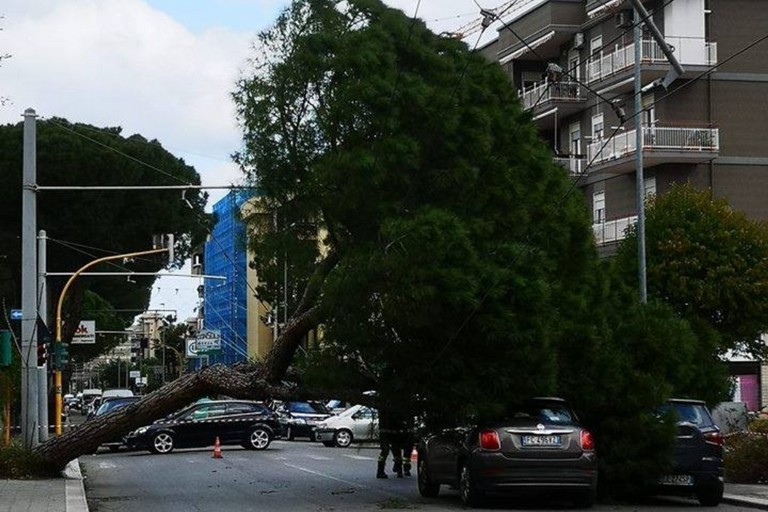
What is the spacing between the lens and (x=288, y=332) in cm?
2516

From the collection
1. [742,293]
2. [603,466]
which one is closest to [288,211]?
[603,466]

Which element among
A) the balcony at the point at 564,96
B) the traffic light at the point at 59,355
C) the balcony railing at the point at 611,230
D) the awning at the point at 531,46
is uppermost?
the awning at the point at 531,46

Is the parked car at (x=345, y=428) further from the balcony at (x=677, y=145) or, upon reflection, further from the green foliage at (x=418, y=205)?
the green foliage at (x=418, y=205)

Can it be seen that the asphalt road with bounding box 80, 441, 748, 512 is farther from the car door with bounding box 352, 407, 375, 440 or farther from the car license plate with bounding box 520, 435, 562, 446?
the car door with bounding box 352, 407, 375, 440

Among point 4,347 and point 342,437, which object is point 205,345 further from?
point 4,347

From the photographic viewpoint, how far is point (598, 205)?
173ft

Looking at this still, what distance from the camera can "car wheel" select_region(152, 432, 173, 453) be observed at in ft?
140

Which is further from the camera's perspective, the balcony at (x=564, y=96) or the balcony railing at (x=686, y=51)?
the balcony at (x=564, y=96)

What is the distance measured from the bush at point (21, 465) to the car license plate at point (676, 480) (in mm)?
12338

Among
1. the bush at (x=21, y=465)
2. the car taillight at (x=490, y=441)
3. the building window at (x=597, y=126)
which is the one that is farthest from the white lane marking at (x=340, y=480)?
the building window at (x=597, y=126)

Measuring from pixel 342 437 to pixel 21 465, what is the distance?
21.3 m

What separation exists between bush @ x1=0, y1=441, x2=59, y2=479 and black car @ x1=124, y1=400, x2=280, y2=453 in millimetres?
14847

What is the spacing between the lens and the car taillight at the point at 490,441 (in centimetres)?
2022

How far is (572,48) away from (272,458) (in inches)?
926
